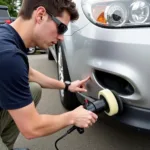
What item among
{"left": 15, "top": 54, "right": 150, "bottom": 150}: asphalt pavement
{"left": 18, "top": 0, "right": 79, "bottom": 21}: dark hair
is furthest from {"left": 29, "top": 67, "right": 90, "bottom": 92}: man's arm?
{"left": 18, "top": 0, "right": 79, "bottom": 21}: dark hair

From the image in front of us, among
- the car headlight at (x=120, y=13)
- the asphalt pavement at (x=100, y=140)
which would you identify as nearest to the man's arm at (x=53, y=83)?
the asphalt pavement at (x=100, y=140)

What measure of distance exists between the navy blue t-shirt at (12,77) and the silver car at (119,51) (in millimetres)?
537

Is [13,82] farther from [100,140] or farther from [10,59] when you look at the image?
[100,140]

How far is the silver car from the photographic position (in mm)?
1599

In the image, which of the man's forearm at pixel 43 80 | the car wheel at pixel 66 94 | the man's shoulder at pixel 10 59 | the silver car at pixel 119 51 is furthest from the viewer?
the car wheel at pixel 66 94

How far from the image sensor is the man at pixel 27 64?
1349mm

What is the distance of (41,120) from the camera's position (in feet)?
4.79

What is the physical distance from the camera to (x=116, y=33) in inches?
65.8

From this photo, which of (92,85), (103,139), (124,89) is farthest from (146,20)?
(103,139)

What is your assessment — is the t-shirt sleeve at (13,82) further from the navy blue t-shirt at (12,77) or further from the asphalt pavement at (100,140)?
the asphalt pavement at (100,140)

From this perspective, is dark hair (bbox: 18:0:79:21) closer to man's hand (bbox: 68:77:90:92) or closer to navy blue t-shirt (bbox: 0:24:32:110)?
navy blue t-shirt (bbox: 0:24:32:110)

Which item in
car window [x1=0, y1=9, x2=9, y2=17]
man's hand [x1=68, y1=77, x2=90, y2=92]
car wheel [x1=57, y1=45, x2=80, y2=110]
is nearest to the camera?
man's hand [x1=68, y1=77, x2=90, y2=92]

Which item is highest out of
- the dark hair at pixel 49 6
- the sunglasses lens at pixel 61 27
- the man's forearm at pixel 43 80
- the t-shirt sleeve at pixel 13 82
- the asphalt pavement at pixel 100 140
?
the dark hair at pixel 49 6

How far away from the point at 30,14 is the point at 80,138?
1.24 meters
